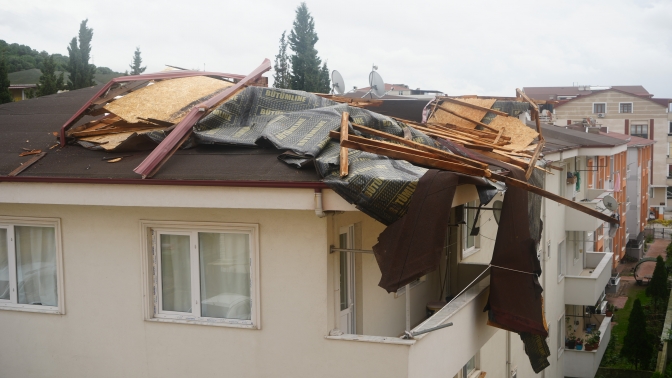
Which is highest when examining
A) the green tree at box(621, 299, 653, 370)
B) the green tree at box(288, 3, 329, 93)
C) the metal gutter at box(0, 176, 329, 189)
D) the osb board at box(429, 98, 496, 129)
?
the green tree at box(288, 3, 329, 93)

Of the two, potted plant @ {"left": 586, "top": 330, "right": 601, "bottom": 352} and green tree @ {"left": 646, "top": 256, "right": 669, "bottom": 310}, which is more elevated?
potted plant @ {"left": 586, "top": 330, "right": 601, "bottom": 352}

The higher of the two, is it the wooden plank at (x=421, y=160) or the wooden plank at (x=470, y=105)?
the wooden plank at (x=470, y=105)

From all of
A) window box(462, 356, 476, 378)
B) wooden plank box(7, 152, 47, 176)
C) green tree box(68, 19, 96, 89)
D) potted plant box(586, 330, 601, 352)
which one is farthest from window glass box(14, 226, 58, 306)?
green tree box(68, 19, 96, 89)

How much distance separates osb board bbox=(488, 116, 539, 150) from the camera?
36.7 ft

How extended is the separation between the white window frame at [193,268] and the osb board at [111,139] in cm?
133

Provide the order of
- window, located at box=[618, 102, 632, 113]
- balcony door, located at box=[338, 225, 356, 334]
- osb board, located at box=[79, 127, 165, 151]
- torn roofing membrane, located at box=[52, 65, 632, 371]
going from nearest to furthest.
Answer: torn roofing membrane, located at box=[52, 65, 632, 371], balcony door, located at box=[338, 225, 356, 334], osb board, located at box=[79, 127, 165, 151], window, located at box=[618, 102, 632, 113]

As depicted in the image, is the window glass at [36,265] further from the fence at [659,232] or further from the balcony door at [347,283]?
the fence at [659,232]

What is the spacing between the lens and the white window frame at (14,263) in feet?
26.9

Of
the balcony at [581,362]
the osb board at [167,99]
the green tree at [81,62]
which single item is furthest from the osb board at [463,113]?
the green tree at [81,62]

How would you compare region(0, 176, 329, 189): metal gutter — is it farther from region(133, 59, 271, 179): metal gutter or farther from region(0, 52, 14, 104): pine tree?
region(0, 52, 14, 104): pine tree

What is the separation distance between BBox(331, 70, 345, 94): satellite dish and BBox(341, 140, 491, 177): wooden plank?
7584 millimetres

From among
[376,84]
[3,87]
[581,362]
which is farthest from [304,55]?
[376,84]

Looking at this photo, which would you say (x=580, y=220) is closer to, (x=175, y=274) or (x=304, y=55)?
(x=175, y=274)

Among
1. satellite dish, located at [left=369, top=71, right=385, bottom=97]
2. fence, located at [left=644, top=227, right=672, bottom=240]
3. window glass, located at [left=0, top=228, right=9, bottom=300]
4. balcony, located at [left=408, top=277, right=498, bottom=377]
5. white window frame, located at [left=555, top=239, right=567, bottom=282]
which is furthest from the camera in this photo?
fence, located at [left=644, top=227, right=672, bottom=240]
